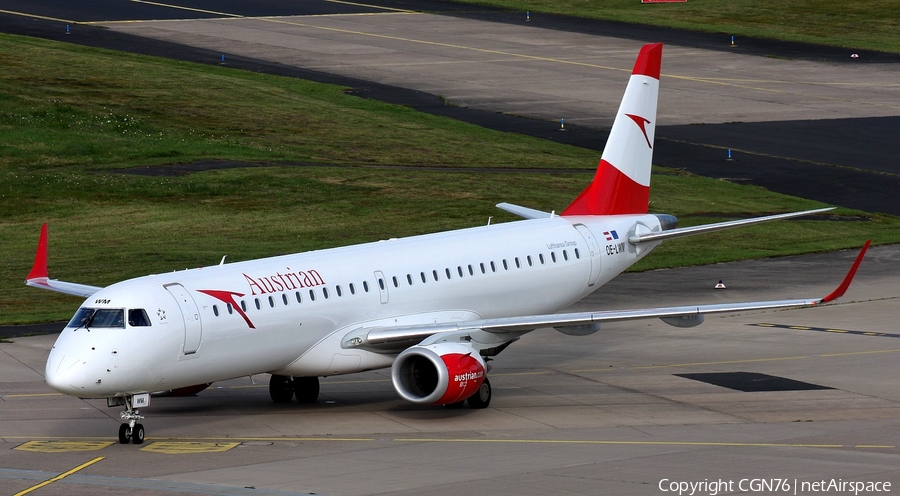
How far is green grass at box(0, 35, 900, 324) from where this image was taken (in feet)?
206

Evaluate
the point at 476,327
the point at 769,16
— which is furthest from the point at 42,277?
the point at 769,16

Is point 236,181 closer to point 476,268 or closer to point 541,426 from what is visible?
point 476,268

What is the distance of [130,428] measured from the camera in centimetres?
3159

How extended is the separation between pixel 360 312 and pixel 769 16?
99.5 meters

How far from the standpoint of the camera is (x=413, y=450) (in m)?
31.0

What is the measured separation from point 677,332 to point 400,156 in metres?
37.3

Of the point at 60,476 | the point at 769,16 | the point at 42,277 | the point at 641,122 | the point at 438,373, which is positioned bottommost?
the point at 60,476

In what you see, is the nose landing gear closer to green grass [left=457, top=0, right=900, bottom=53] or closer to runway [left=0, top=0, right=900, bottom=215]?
runway [left=0, top=0, right=900, bottom=215]

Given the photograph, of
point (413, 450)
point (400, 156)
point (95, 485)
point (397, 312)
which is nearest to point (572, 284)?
point (397, 312)

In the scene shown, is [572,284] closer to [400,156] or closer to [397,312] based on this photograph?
[397,312]

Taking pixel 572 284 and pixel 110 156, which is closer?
pixel 572 284

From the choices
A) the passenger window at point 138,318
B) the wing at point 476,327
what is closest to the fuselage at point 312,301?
the passenger window at point 138,318

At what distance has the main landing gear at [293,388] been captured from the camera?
3672 cm

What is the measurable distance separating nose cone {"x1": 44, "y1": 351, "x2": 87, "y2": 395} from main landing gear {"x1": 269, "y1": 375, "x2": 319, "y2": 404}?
7403 mm
